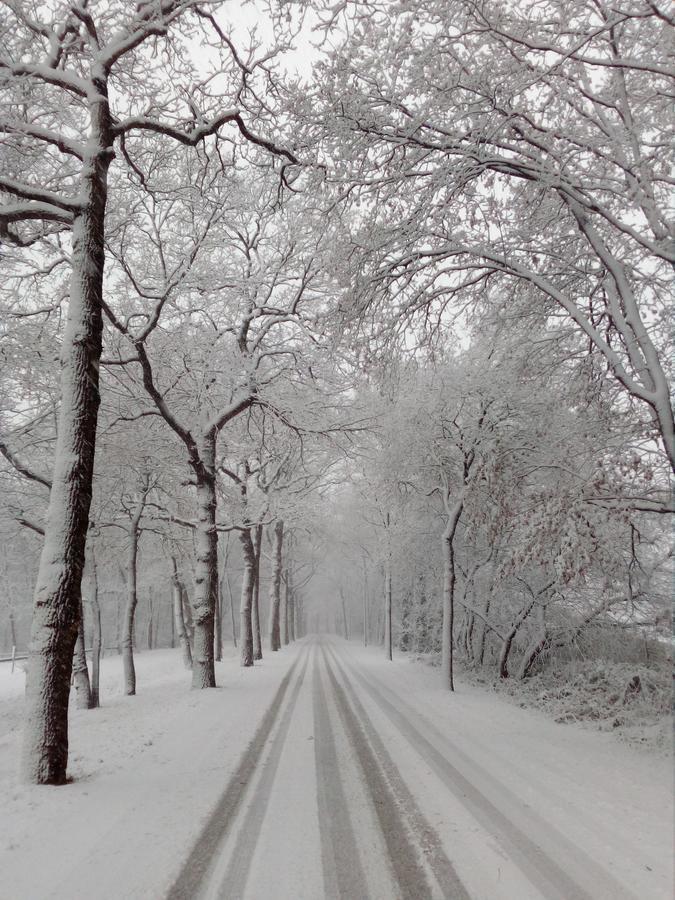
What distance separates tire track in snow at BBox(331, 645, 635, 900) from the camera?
341 cm

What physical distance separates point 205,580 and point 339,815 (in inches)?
365

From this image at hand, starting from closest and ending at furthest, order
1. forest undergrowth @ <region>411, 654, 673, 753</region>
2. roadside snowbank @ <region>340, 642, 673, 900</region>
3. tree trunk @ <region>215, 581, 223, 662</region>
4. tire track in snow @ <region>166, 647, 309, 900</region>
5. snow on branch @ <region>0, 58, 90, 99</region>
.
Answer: tire track in snow @ <region>166, 647, 309, 900</region>
roadside snowbank @ <region>340, 642, 673, 900</region>
snow on branch @ <region>0, 58, 90, 99</region>
forest undergrowth @ <region>411, 654, 673, 753</region>
tree trunk @ <region>215, 581, 223, 662</region>

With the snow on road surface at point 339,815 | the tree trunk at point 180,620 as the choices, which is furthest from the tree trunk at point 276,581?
the snow on road surface at point 339,815

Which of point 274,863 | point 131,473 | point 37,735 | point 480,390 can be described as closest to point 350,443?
point 480,390

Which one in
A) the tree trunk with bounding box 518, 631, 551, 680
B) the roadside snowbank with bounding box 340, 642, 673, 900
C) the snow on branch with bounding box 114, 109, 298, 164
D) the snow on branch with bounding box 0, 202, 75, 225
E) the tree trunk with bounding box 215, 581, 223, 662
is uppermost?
the snow on branch with bounding box 114, 109, 298, 164

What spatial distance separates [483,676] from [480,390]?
33.4 ft

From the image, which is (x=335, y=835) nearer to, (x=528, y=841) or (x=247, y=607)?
(x=528, y=841)

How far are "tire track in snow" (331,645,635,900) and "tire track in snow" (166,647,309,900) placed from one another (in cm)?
218

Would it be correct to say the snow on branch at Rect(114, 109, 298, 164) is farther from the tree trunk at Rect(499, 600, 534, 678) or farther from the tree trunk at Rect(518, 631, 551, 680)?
the tree trunk at Rect(518, 631, 551, 680)

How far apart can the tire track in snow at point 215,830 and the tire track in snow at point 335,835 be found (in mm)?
788

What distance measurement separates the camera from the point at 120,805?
4.73 m

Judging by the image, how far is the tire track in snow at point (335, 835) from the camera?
11.2 ft

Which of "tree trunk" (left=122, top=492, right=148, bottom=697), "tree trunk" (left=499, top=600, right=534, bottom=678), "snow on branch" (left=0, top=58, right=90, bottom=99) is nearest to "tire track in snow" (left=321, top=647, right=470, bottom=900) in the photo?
"snow on branch" (left=0, top=58, right=90, bottom=99)

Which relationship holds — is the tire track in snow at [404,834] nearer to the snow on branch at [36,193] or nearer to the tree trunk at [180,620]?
the snow on branch at [36,193]
